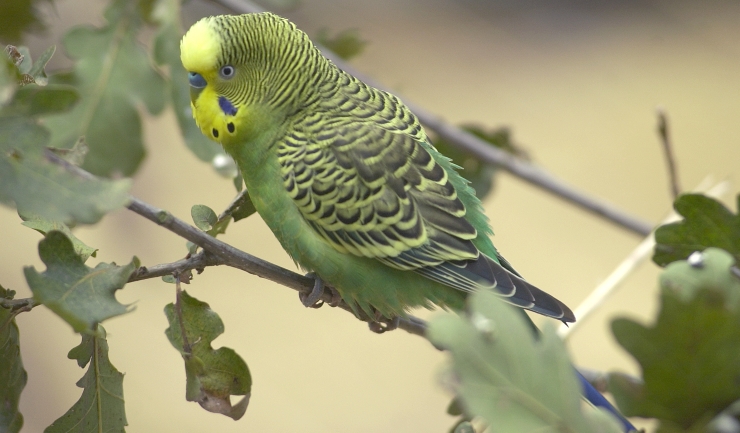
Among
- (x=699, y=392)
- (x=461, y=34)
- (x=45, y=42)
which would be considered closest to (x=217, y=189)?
(x=45, y=42)

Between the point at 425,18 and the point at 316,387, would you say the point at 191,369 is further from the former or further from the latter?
the point at 425,18

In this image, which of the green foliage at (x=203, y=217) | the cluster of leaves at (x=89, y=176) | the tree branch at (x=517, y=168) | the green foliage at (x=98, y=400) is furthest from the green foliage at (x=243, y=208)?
the tree branch at (x=517, y=168)

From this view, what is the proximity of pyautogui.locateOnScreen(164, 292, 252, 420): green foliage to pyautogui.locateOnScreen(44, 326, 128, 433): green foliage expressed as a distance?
14 cm

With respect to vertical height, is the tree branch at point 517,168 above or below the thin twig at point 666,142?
below

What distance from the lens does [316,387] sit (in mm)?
4859

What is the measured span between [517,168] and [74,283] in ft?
5.22

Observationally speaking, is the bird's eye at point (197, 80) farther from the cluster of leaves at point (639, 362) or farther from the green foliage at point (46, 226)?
the cluster of leaves at point (639, 362)

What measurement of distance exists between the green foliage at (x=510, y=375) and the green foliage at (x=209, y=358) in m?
0.72

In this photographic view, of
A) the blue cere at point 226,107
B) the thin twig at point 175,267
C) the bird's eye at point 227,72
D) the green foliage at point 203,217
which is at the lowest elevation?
the thin twig at point 175,267

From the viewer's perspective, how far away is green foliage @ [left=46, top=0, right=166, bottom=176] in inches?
83.7

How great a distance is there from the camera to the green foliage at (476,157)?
99.8 inches

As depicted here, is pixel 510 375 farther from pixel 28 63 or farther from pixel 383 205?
pixel 28 63

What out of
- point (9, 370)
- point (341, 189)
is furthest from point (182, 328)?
point (341, 189)

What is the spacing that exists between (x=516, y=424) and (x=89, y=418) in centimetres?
92
